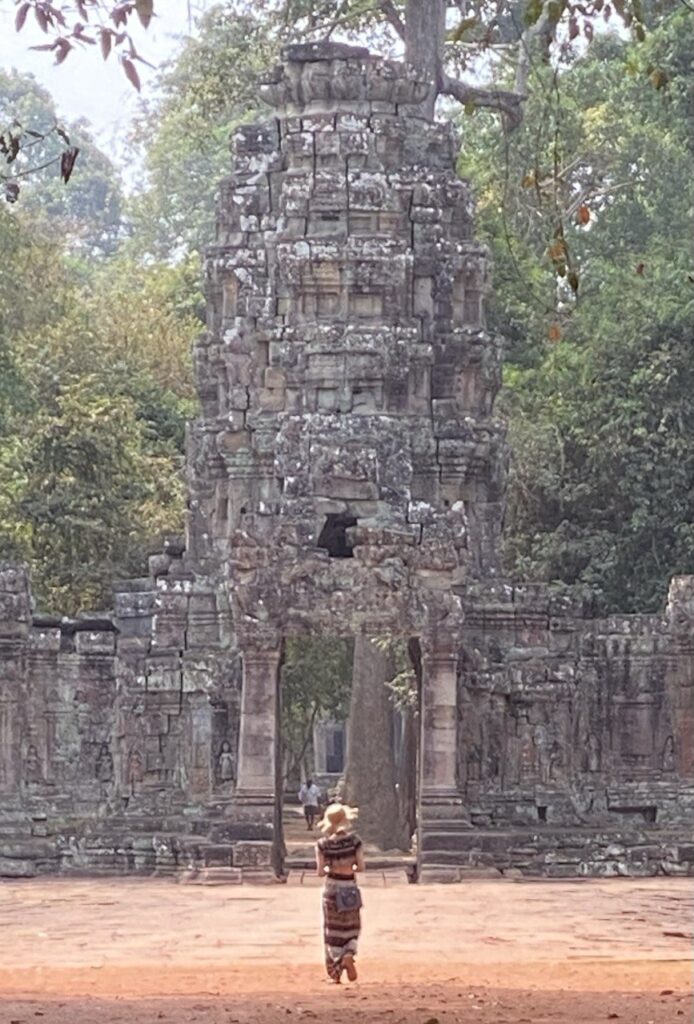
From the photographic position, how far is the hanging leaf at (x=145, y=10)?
847cm

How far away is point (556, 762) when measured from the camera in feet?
77.3

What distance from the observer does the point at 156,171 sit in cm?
6525

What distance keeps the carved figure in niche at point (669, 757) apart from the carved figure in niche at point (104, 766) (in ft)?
17.8

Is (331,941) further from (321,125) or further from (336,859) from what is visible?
(321,125)

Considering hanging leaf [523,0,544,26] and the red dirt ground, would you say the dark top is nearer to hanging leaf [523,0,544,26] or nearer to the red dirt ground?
the red dirt ground

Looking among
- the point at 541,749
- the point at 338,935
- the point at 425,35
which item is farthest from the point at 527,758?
the point at 425,35

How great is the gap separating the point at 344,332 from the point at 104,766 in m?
4.92

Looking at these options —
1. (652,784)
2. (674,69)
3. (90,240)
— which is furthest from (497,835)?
(90,240)

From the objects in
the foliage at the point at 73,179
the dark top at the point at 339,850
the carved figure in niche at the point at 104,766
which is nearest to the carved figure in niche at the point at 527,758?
the carved figure in niche at the point at 104,766

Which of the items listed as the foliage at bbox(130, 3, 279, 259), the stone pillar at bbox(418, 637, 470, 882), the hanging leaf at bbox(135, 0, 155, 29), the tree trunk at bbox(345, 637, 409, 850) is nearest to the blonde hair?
the hanging leaf at bbox(135, 0, 155, 29)

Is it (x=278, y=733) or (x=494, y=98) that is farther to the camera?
(x=494, y=98)

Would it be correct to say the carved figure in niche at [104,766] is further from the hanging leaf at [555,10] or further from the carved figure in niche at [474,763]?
the hanging leaf at [555,10]

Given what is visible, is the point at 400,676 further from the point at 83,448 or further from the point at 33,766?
the point at 33,766

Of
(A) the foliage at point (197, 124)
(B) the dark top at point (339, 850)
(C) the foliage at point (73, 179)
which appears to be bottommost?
(B) the dark top at point (339, 850)
